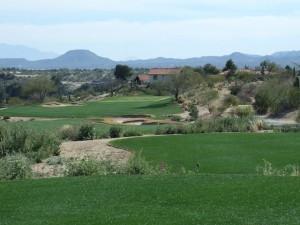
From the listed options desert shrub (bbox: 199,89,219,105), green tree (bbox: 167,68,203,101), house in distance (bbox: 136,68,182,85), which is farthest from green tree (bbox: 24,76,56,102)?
desert shrub (bbox: 199,89,219,105)

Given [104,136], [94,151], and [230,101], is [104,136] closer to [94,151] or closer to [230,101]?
[94,151]

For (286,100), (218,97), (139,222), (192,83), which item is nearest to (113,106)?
(192,83)

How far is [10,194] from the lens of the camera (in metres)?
17.2

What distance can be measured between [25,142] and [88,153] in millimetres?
3312

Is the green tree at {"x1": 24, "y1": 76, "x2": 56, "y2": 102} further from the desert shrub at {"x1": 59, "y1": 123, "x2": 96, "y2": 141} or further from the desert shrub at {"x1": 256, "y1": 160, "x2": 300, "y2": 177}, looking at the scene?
the desert shrub at {"x1": 256, "y1": 160, "x2": 300, "y2": 177}

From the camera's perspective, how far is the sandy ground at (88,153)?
2914 cm

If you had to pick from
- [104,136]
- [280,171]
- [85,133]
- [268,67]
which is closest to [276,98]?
[104,136]

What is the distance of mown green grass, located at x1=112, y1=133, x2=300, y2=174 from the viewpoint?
28.0 meters

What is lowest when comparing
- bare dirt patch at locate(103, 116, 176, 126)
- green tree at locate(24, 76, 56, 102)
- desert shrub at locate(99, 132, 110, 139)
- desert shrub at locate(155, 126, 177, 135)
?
green tree at locate(24, 76, 56, 102)

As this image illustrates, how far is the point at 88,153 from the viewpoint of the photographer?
3388cm

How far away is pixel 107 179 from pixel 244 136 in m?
20.6

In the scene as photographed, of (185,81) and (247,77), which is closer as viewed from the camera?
(185,81)

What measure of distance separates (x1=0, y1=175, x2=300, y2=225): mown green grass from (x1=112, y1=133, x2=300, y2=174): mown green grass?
8.21 metres

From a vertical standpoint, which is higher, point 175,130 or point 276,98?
point 175,130
